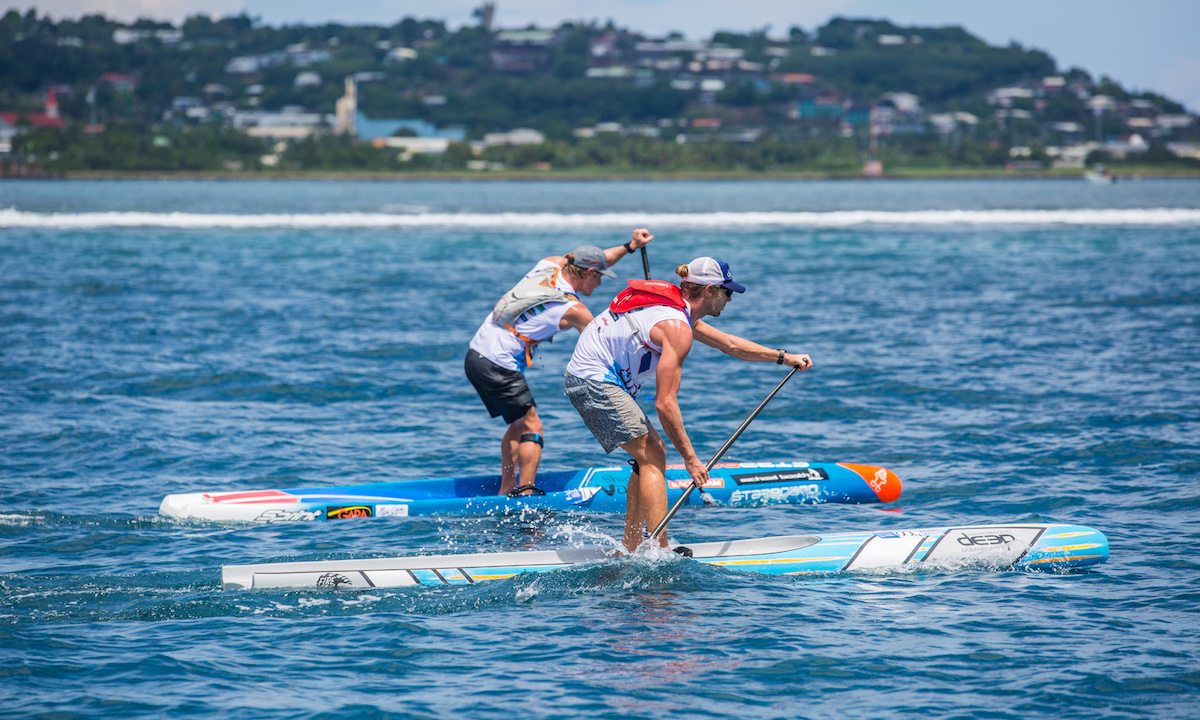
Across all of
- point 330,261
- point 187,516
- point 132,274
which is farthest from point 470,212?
point 187,516

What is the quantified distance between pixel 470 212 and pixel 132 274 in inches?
1415

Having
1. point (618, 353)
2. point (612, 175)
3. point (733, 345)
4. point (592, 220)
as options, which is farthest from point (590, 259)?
point (612, 175)

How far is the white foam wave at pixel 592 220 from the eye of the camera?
189 feet

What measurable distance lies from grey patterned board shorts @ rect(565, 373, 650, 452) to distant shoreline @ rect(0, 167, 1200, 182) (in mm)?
118486

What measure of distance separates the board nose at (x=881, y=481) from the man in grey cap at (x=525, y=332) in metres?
3.39

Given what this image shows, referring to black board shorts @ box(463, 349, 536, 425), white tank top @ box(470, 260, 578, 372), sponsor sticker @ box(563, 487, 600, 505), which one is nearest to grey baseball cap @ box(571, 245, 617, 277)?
white tank top @ box(470, 260, 578, 372)

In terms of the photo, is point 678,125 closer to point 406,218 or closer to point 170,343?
point 406,218

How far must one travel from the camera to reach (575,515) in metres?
11.1

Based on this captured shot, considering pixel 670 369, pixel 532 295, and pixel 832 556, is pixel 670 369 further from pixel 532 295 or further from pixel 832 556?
pixel 532 295

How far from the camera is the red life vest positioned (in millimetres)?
8141

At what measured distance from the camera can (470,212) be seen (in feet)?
228

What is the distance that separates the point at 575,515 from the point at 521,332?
75.6 inches

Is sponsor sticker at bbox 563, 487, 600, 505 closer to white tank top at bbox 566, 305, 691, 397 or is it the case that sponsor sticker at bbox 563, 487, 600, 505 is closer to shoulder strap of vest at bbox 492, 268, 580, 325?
shoulder strap of vest at bbox 492, 268, 580, 325

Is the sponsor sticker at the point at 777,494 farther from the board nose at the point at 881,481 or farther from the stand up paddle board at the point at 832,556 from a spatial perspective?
the stand up paddle board at the point at 832,556
